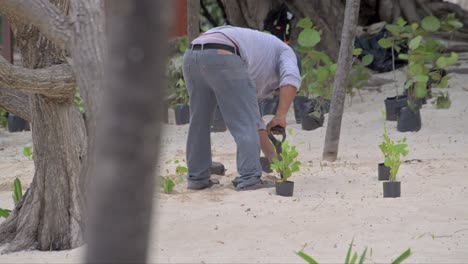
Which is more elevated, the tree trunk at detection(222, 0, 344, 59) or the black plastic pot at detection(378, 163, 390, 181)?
the tree trunk at detection(222, 0, 344, 59)

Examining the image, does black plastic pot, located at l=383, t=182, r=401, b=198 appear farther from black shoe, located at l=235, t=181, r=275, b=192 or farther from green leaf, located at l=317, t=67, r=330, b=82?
green leaf, located at l=317, t=67, r=330, b=82

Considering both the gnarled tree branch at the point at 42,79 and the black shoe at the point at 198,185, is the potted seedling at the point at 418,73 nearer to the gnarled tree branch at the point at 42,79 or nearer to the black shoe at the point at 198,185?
the black shoe at the point at 198,185

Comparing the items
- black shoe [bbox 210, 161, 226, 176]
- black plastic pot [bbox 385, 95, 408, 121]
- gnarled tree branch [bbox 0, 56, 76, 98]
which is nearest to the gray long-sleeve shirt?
black shoe [bbox 210, 161, 226, 176]

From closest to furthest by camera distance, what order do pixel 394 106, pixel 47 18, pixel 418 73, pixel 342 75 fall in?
1. pixel 47 18
2. pixel 342 75
3. pixel 418 73
4. pixel 394 106

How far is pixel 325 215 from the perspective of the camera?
4.30m

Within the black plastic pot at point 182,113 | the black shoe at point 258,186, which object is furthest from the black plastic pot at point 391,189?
the black plastic pot at point 182,113

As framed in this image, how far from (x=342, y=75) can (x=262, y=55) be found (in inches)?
39.0

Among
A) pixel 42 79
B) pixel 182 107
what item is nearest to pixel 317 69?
pixel 182 107

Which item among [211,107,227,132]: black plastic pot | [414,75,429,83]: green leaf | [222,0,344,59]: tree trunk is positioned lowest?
[211,107,227,132]: black plastic pot

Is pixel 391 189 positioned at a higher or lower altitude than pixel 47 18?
lower

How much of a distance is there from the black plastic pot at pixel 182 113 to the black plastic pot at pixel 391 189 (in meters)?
4.00

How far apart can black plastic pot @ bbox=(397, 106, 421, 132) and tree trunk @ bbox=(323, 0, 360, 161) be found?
124cm

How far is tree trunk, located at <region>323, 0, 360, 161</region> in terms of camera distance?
6051 mm

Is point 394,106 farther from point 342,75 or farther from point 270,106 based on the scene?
point 342,75
